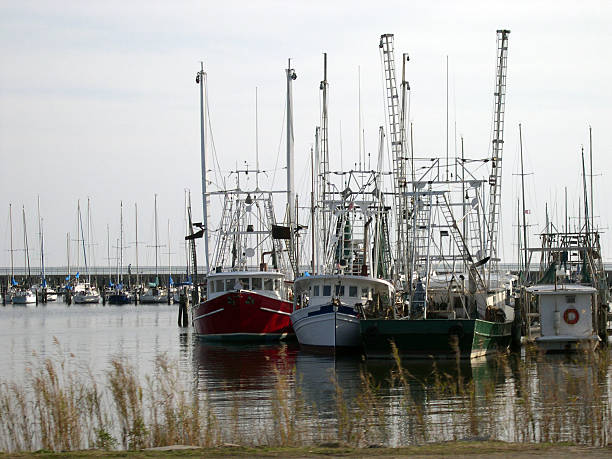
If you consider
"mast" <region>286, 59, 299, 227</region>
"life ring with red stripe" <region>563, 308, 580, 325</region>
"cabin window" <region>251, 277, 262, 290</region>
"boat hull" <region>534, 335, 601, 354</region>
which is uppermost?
"mast" <region>286, 59, 299, 227</region>

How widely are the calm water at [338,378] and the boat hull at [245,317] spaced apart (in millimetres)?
1371

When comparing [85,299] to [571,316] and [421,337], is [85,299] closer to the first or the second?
[421,337]

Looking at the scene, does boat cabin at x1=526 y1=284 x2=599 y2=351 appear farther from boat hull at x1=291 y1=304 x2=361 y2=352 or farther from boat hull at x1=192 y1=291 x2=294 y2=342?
boat hull at x1=192 y1=291 x2=294 y2=342

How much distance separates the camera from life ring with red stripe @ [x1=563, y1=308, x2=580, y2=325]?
131ft

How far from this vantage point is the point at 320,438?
18.8m

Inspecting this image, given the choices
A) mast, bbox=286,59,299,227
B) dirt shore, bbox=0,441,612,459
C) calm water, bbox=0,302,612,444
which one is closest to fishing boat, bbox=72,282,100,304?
calm water, bbox=0,302,612,444

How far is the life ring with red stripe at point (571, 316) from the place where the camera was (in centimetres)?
4006

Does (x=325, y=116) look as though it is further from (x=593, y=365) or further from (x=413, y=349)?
(x=593, y=365)

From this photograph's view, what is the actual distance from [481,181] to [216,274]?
51.7ft

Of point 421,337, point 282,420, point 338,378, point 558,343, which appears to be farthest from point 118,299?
point 282,420

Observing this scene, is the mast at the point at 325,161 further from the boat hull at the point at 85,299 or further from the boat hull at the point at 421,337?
the boat hull at the point at 85,299

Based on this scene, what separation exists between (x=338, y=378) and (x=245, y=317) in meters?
19.5

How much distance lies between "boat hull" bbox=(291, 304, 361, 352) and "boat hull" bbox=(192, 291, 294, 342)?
867 centimetres

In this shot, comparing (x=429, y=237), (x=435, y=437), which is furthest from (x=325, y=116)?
(x=435, y=437)
